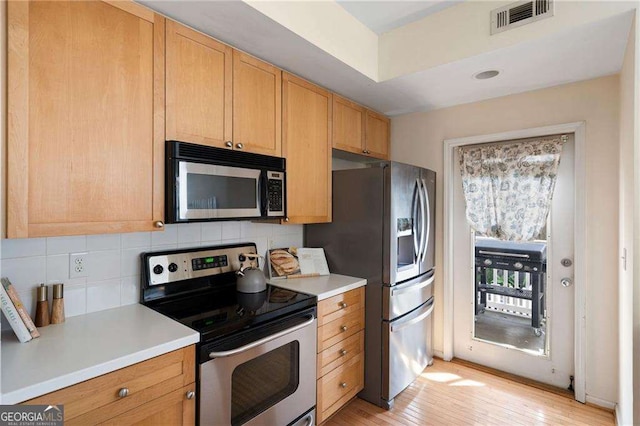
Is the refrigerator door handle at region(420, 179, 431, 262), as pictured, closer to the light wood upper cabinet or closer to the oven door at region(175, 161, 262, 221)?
the light wood upper cabinet

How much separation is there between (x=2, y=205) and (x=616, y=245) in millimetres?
3347

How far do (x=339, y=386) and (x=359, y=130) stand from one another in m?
2.03

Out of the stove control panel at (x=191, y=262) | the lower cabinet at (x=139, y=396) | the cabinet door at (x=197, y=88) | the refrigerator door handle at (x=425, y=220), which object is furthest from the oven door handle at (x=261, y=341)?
the refrigerator door handle at (x=425, y=220)

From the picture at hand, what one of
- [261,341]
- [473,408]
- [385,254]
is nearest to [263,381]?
[261,341]

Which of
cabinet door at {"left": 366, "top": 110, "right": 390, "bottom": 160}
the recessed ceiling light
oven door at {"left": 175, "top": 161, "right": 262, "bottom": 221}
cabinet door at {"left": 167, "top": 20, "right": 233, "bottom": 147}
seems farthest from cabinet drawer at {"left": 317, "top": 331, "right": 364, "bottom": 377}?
the recessed ceiling light

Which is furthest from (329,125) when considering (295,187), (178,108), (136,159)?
(136,159)

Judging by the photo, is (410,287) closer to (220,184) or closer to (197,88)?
(220,184)

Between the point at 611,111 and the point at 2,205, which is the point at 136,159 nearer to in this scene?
the point at 2,205

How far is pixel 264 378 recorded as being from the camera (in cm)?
162

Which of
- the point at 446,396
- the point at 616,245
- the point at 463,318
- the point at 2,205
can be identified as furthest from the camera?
the point at 463,318

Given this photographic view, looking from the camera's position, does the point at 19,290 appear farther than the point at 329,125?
No

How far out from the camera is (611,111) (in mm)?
2207

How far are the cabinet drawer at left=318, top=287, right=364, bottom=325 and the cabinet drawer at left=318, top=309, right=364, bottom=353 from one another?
0.11 feet

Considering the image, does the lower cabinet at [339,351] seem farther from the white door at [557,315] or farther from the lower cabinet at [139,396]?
the white door at [557,315]
